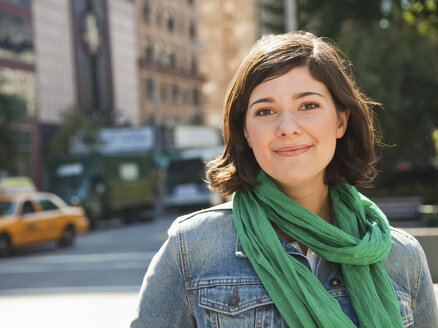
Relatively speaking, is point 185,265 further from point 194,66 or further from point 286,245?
point 194,66

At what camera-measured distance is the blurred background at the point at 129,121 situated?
14078 mm

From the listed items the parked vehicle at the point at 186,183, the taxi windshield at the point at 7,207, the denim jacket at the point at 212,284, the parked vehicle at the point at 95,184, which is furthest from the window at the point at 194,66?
the denim jacket at the point at 212,284

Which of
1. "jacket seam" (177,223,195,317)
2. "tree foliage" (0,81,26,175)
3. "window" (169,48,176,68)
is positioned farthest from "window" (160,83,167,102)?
"jacket seam" (177,223,195,317)

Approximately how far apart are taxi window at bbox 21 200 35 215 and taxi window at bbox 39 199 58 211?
0.43 metres

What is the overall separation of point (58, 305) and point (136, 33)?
39.2 metres

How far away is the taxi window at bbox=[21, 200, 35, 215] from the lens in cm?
1645

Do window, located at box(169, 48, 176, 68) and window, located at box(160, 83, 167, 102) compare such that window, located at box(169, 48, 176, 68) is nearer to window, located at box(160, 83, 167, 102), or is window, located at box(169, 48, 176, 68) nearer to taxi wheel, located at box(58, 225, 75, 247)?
window, located at box(160, 83, 167, 102)

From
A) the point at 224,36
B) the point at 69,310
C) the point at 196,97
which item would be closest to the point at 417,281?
the point at 69,310

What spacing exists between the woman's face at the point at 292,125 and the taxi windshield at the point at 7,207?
15031 mm

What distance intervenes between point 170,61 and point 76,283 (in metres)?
42.1

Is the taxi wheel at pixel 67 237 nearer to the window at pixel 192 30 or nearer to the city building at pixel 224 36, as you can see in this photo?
the window at pixel 192 30

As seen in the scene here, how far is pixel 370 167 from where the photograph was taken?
2271 mm

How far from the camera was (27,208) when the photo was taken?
16.6m

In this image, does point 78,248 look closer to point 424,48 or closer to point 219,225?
point 424,48
